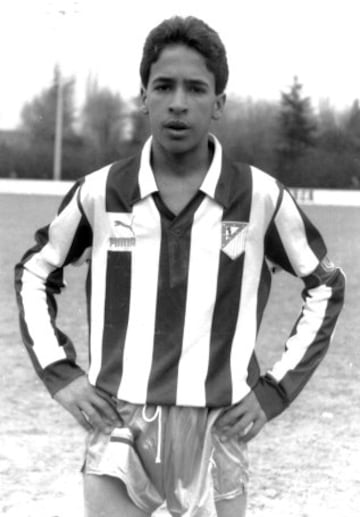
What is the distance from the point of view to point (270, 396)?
2.47 meters

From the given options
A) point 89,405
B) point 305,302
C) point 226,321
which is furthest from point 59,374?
point 305,302

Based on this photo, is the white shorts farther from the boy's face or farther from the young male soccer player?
the boy's face

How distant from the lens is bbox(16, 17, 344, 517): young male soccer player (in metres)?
2.39

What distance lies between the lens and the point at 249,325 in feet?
8.13

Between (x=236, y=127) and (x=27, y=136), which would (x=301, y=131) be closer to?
(x=27, y=136)

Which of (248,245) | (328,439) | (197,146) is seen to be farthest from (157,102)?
(328,439)

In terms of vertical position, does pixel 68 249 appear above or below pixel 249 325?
above

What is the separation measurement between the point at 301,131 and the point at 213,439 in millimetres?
47014

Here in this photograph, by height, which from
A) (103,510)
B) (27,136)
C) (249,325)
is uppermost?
(249,325)

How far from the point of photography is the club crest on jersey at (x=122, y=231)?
7.98 ft

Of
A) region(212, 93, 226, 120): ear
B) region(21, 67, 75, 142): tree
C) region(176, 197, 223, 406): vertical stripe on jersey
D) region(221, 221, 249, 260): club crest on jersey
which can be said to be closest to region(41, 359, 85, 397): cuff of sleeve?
region(176, 197, 223, 406): vertical stripe on jersey

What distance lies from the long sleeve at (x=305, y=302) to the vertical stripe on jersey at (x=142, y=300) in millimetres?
310

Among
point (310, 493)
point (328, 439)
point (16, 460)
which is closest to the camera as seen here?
point (310, 493)

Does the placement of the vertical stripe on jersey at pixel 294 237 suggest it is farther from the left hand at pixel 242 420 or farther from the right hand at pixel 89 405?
the right hand at pixel 89 405
